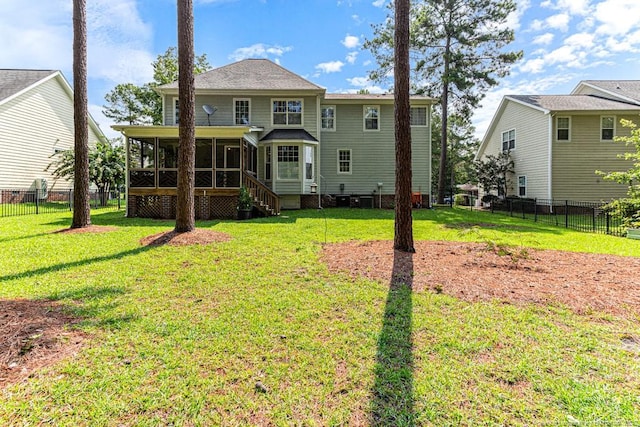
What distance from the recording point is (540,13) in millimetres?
17797

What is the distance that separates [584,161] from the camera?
1747cm

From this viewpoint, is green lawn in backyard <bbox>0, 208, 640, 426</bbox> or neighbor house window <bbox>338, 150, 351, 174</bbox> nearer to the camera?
green lawn in backyard <bbox>0, 208, 640, 426</bbox>

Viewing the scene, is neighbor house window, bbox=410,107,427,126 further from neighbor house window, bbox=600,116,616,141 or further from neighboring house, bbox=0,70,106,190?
neighboring house, bbox=0,70,106,190

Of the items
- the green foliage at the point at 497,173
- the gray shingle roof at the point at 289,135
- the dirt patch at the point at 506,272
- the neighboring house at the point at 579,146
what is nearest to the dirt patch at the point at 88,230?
the dirt patch at the point at 506,272

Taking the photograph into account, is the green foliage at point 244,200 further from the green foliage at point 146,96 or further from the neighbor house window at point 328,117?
the green foliage at point 146,96

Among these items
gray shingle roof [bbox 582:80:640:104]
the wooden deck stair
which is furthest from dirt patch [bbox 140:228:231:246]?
gray shingle roof [bbox 582:80:640:104]

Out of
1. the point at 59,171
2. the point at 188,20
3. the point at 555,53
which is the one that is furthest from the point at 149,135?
the point at 555,53

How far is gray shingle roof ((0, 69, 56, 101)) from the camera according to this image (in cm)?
1785

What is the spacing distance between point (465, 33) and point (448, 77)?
334cm

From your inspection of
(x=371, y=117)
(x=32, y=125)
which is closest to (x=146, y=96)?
(x=32, y=125)

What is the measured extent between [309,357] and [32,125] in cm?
2449

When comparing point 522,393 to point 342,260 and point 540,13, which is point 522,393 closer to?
point 342,260

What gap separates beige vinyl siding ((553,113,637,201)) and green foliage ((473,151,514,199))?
340 centimetres

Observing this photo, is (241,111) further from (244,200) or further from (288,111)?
(244,200)
